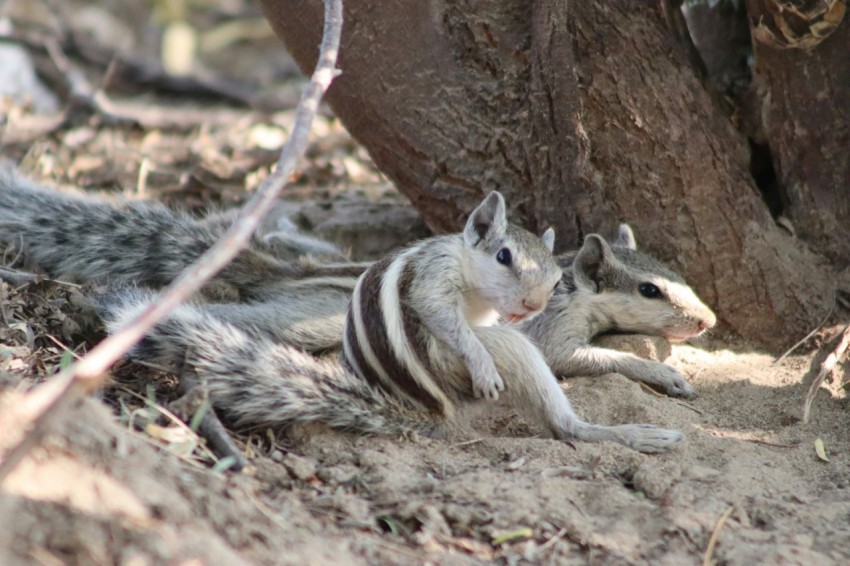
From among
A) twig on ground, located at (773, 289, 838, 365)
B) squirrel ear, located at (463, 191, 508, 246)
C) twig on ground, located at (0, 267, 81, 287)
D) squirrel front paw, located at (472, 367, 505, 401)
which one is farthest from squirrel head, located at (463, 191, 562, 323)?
twig on ground, located at (0, 267, 81, 287)

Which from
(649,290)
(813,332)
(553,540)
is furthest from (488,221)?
(813,332)

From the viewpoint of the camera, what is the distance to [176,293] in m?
2.59

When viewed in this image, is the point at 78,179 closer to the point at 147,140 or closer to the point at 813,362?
the point at 147,140

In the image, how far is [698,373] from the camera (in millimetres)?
5184

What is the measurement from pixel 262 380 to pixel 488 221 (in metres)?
1.37

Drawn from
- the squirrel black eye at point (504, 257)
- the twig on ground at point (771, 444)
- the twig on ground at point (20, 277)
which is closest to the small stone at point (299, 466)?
the squirrel black eye at point (504, 257)

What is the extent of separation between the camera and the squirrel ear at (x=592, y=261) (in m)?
5.14

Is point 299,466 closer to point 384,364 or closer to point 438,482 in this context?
point 438,482

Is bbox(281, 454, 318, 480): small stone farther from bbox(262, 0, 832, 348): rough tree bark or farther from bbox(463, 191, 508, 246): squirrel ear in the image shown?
bbox(262, 0, 832, 348): rough tree bark

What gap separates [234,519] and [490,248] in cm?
204

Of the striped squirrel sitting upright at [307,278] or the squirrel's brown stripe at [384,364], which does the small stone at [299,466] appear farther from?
the striped squirrel sitting upright at [307,278]

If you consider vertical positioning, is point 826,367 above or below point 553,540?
above

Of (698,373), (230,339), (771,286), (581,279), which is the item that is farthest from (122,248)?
(771,286)

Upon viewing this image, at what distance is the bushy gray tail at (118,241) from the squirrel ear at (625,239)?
1.84 meters
